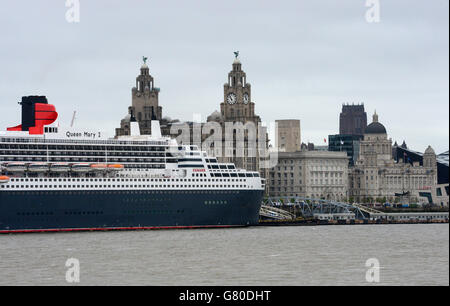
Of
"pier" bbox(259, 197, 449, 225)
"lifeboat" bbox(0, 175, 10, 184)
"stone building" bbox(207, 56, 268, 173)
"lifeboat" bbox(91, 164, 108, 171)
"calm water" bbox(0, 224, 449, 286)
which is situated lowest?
"calm water" bbox(0, 224, 449, 286)

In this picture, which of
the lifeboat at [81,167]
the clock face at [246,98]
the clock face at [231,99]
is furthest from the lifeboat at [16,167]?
the clock face at [246,98]

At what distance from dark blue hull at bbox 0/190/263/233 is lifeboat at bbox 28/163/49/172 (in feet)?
9.86

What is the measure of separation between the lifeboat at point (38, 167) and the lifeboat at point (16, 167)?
549 millimetres

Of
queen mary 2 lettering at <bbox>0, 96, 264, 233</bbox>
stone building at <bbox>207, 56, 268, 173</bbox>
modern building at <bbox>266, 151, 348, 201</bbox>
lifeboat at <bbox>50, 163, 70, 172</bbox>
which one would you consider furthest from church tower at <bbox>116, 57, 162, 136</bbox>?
lifeboat at <bbox>50, 163, 70, 172</bbox>

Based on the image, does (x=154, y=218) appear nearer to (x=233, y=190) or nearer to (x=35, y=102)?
(x=233, y=190)

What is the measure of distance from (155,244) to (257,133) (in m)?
95.1

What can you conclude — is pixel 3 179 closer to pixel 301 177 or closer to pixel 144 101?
pixel 144 101

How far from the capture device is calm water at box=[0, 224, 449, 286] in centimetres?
5319

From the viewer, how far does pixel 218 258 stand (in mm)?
65562

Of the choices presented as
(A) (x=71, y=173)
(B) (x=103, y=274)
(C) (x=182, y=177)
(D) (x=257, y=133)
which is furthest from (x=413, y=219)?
(B) (x=103, y=274)

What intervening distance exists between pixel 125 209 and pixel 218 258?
114 feet

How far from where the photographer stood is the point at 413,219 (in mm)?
142250

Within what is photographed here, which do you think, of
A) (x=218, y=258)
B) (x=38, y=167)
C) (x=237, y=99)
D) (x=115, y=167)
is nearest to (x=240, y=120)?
(x=237, y=99)

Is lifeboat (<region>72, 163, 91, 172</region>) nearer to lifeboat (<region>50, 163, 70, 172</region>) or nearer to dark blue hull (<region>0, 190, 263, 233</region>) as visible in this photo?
lifeboat (<region>50, 163, 70, 172</region>)
